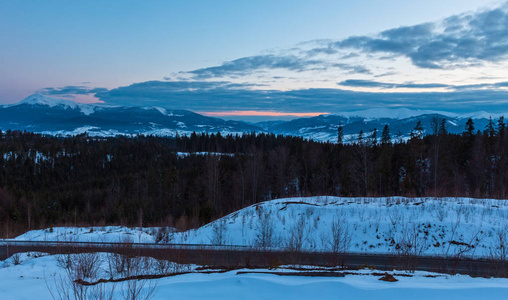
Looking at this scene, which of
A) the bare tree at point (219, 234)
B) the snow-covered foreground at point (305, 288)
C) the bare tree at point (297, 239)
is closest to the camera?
the snow-covered foreground at point (305, 288)

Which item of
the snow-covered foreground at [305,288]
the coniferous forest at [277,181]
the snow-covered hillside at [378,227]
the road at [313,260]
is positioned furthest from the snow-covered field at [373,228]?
the coniferous forest at [277,181]

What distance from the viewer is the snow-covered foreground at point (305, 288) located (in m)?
Answer: 5.57

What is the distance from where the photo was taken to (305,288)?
19.4 feet

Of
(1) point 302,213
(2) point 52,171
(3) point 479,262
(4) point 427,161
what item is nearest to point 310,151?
(4) point 427,161

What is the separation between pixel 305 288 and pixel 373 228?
11.2 meters

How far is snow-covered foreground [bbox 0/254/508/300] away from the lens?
5.57 metres

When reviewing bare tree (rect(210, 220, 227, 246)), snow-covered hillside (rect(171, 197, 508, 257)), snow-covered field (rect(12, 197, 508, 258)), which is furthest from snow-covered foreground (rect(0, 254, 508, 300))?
bare tree (rect(210, 220, 227, 246))

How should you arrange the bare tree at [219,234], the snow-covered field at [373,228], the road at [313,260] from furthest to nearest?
the bare tree at [219,234], the snow-covered field at [373,228], the road at [313,260]

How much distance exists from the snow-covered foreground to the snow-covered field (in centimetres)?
558

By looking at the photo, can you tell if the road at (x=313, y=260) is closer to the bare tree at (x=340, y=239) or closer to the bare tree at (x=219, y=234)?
the bare tree at (x=340, y=239)

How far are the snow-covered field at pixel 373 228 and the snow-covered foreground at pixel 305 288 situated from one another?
558 centimetres

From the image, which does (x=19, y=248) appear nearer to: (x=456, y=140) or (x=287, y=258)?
(x=287, y=258)

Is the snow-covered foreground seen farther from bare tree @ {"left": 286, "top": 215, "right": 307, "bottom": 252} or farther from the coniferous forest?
the coniferous forest

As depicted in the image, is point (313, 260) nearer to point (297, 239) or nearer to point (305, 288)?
point (297, 239)
